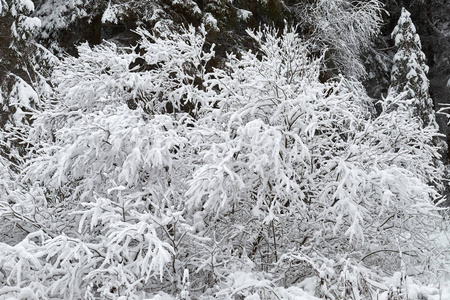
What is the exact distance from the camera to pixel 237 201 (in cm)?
454

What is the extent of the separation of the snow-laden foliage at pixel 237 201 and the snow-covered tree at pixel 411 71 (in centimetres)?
817

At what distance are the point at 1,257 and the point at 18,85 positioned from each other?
671cm

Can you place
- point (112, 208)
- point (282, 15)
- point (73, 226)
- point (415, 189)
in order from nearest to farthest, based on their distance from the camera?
point (112, 208) → point (415, 189) → point (73, 226) → point (282, 15)

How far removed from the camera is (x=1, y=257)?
3.55 metres

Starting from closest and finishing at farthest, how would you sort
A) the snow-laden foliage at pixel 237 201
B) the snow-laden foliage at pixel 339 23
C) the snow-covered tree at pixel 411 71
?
the snow-laden foliage at pixel 237 201, the snow-laden foliage at pixel 339 23, the snow-covered tree at pixel 411 71

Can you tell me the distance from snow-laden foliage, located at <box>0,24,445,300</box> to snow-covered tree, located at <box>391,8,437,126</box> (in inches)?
322

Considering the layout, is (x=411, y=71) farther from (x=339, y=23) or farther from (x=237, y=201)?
(x=237, y=201)

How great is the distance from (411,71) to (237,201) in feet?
34.1

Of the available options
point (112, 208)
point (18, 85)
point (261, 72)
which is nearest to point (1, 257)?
point (112, 208)

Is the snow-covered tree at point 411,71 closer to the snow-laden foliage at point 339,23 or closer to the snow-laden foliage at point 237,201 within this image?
the snow-laden foliage at point 339,23

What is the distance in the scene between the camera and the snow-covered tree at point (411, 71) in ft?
42.6

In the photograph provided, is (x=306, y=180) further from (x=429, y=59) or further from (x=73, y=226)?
(x=429, y=59)

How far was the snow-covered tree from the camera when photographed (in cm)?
1298

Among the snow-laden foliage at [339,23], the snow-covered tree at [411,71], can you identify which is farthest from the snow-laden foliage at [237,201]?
the snow-covered tree at [411,71]
